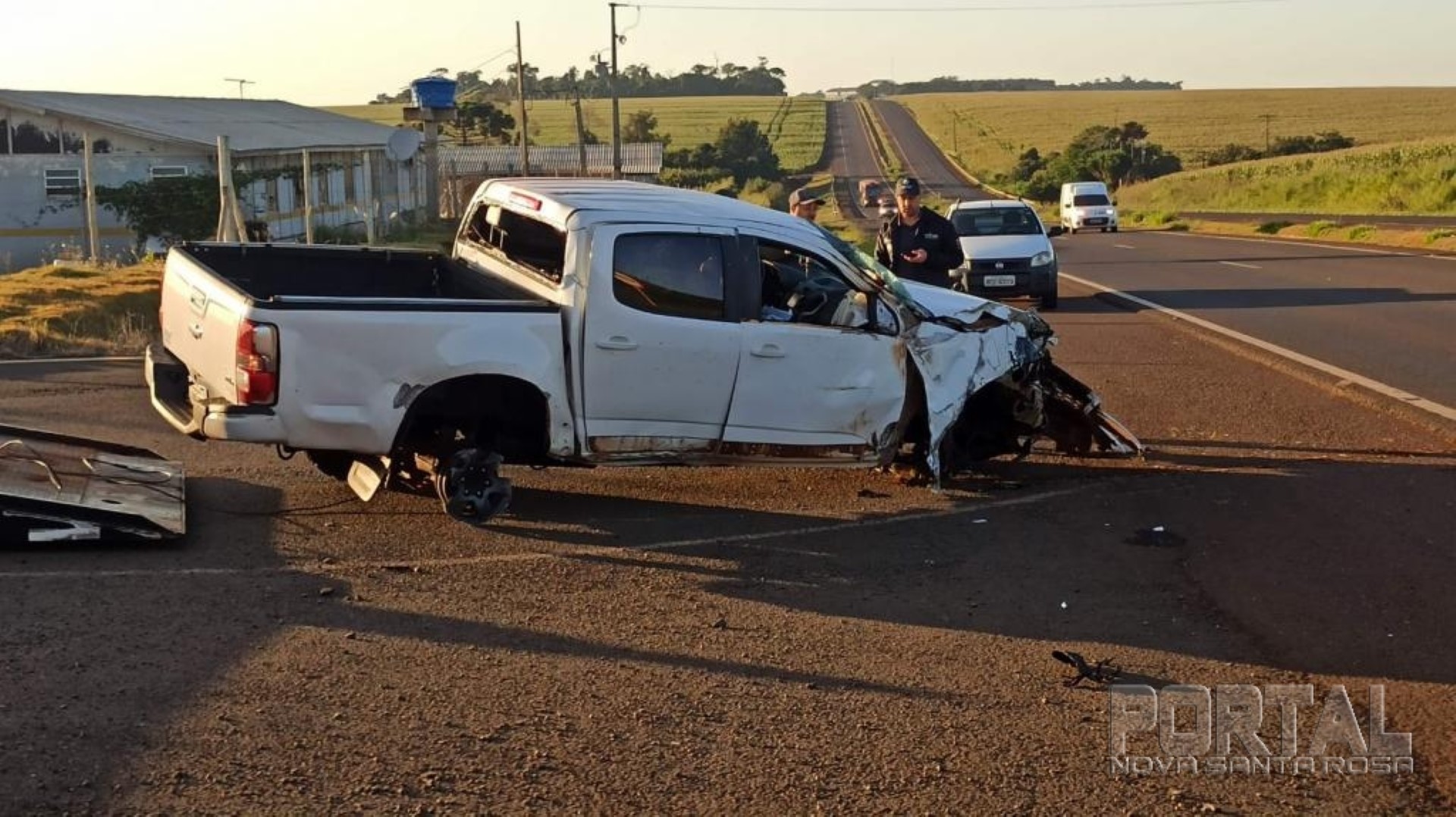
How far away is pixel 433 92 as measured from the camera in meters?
35.0

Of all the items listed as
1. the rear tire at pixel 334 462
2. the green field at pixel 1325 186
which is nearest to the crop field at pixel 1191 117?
the green field at pixel 1325 186

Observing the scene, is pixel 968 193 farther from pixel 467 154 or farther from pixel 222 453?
pixel 222 453

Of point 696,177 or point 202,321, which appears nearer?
point 202,321

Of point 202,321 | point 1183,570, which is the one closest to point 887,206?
point 1183,570

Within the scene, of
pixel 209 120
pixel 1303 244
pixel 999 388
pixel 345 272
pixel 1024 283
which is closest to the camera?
pixel 999 388

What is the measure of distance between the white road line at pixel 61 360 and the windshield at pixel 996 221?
1210 centimetres

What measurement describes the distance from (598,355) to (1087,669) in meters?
3.21

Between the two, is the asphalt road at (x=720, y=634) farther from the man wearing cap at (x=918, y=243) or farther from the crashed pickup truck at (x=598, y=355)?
the man wearing cap at (x=918, y=243)

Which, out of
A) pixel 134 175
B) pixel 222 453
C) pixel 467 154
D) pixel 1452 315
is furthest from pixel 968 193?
pixel 222 453

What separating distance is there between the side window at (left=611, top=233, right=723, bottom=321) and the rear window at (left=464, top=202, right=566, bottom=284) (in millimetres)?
340

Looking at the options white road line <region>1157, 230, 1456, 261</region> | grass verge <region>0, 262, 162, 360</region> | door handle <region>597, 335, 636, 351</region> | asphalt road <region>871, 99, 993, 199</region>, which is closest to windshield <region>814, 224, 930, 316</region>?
door handle <region>597, 335, 636, 351</region>

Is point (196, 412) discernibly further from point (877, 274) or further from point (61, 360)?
point (61, 360)

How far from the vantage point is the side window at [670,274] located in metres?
7.99

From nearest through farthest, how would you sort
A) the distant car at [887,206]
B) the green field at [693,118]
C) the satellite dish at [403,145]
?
the distant car at [887,206]
the satellite dish at [403,145]
the green field at [693,118]
